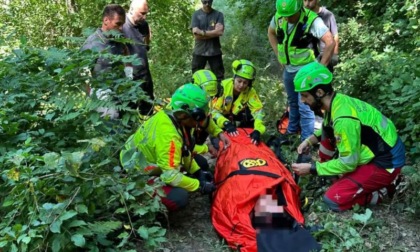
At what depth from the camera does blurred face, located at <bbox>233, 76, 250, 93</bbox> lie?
17.5ft

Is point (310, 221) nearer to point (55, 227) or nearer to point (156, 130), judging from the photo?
point (156, 130)

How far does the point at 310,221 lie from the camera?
3.92 metres

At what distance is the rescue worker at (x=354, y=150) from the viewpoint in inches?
151

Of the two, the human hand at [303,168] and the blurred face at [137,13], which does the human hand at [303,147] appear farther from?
the blurred face at [137,13]

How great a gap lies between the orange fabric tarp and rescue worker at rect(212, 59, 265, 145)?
3.59 ft

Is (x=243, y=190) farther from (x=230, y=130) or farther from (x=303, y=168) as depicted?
(x=230, y=130)

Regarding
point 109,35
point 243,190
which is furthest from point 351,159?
point 109,35

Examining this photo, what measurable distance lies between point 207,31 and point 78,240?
16.4ft

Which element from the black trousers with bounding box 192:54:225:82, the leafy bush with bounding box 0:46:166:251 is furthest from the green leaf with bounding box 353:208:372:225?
the black trousers with bounding box 192:54:225:82

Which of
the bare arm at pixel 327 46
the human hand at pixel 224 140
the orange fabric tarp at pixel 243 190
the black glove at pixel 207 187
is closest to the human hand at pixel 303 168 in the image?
the orange fabric tarp at pixel 243 190

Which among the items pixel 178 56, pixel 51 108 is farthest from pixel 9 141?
pixel 178 56

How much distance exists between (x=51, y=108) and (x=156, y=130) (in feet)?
2.96

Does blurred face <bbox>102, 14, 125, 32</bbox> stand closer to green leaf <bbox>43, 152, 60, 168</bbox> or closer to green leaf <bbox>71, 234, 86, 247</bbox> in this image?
green leaf <bbox>43, 152, 60, 168</bbox>

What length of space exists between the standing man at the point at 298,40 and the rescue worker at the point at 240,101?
42 cm
